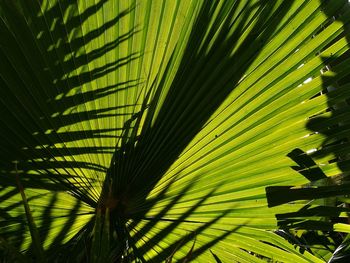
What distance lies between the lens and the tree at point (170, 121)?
3.22 ft

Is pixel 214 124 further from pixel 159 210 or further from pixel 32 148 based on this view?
pixel 32 148

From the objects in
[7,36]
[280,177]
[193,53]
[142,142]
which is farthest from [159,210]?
[7,36]

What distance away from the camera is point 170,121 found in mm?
1122

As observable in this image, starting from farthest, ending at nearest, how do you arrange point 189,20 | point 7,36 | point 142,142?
point 142,142 → point 189,20 → point 7,36

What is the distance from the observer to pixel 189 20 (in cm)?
104

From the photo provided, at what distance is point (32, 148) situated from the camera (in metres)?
1.10

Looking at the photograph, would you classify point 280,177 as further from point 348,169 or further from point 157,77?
point 157,77

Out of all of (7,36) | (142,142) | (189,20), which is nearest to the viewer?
(7,36)

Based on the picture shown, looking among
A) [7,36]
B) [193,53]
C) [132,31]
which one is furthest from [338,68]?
[7,36]

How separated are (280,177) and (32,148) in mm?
678

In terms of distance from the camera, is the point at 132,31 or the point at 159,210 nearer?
the point at 132,31

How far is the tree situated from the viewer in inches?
38.6

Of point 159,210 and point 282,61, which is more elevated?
point 282,61

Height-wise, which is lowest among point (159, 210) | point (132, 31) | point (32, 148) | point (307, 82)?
point (159, 210)
